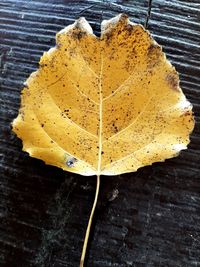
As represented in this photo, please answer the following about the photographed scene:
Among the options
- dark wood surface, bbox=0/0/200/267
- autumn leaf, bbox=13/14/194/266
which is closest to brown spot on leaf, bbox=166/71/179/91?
autumn leaf, bbox=13/14/194/266

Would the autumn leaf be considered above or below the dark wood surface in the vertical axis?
above

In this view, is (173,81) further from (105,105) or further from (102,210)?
(102,210)

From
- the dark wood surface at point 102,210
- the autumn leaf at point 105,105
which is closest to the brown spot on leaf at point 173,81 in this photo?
the autumn leaf at point 105,105

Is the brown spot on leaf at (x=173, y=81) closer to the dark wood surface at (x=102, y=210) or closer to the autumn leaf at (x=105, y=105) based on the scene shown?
the autumn leaf at (x=105, y=105)

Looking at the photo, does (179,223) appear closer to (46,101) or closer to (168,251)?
(168,251)

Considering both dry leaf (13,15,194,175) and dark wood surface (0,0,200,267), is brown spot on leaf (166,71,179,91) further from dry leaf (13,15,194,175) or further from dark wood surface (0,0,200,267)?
dark wood surface (0,0,200,267)

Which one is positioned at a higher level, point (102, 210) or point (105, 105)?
point (105, 105)

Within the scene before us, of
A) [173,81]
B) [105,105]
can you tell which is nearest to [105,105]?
[105,105]

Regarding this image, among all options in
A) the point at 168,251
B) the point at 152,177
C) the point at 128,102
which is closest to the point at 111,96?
the point at 128,102
